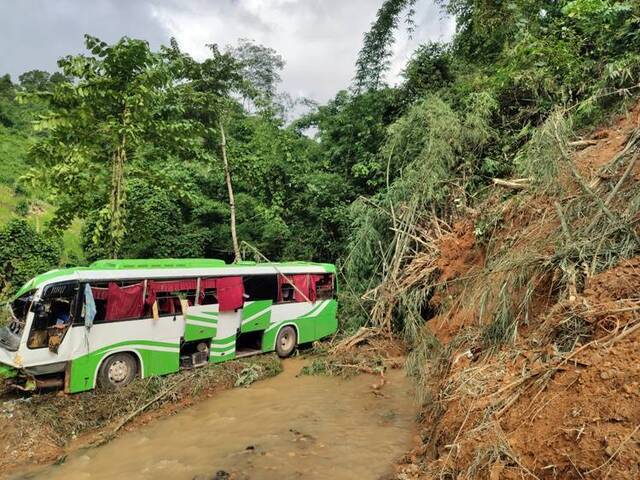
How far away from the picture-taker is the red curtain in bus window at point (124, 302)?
26.6ft

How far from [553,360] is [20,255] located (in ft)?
54.2

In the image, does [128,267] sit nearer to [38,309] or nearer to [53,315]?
[53,315]

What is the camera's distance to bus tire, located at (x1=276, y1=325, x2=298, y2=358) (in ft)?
38.2

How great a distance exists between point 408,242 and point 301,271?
10.1 feet

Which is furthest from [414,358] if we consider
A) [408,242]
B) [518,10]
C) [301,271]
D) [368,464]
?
[518,10]

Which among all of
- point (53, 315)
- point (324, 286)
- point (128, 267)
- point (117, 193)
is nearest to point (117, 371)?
point (53, 315)

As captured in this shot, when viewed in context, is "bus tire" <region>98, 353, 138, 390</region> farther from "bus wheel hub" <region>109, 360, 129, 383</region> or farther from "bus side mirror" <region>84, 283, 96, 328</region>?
"bus side mirror" <region>84, 283, 96, 328</region>

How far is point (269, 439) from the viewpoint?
22.3 feet

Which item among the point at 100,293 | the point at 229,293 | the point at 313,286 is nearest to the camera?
the point at 100,293

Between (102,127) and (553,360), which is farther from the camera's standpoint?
(102,127)

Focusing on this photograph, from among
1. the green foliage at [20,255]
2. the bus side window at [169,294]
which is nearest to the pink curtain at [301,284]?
the bus side window at [169,294]

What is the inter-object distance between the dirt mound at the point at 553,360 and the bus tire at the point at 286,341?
5.28m

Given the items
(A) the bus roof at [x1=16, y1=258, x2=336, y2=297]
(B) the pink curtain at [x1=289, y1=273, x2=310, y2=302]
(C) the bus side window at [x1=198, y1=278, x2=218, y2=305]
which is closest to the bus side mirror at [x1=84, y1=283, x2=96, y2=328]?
(A) the bus roof at [x1=16, y1=258, x2=336, y2=297]

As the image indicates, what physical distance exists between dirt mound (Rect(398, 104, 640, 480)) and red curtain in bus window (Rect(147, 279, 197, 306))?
5076 millimetres
